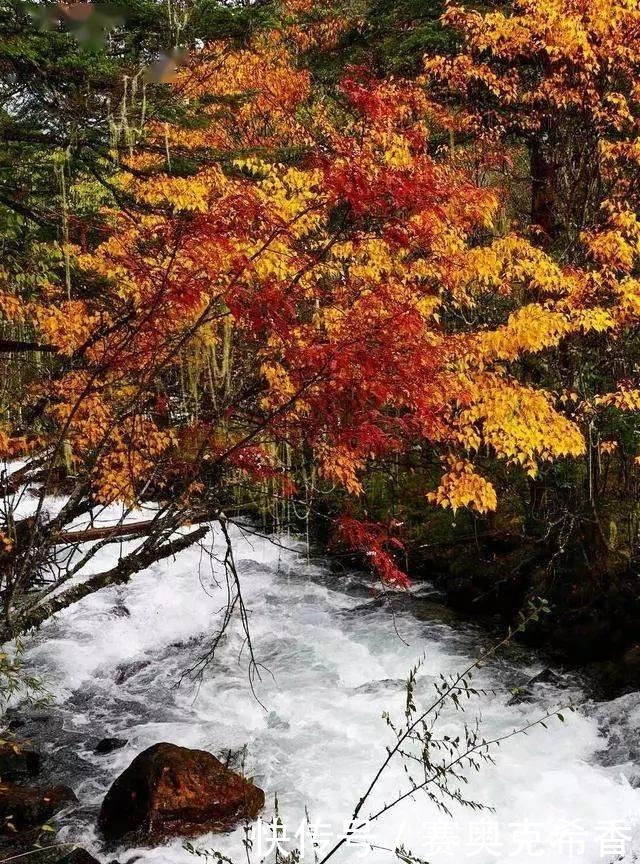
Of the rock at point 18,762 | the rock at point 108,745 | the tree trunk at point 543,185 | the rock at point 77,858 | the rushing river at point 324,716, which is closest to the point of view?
the rock at point 77,858

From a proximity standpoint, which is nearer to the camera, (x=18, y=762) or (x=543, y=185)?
(x=18, y=762)

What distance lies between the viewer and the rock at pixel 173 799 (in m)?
6.89

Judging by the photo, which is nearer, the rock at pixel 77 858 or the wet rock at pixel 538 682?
the rock at pixel 77 858

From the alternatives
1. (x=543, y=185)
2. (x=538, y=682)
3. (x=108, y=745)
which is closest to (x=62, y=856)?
(x=108, y=745)

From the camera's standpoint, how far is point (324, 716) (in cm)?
947

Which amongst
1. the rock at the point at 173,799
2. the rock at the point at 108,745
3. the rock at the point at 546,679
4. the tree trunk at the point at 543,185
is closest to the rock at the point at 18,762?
the rock at the point at 108,745

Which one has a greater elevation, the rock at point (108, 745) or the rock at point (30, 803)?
the rock at point (30, 803)

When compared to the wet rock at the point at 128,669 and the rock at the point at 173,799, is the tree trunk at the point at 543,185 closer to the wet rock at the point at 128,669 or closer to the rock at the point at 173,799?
the rock at the point at 173,799

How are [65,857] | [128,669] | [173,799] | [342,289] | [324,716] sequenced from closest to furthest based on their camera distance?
1. [65,857]
2. [173,799]
3. [324,716]
4. [342,289]
5. [128,669]

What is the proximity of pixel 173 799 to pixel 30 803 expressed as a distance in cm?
151

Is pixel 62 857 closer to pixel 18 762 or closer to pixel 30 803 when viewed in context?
pixel 30 803

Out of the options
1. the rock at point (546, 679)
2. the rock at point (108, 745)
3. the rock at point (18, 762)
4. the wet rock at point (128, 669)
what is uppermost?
the rock at point (546, 679)

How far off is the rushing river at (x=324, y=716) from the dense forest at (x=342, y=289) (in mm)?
483

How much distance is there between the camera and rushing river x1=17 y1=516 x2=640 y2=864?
7039 millimetres
